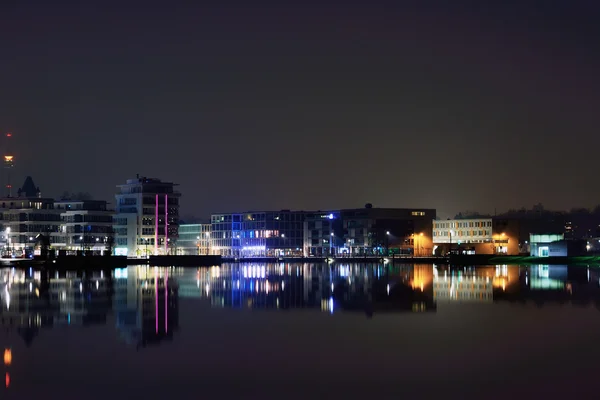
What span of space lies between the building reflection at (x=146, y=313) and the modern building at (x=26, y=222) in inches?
3681

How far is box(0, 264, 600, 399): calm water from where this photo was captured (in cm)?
2425

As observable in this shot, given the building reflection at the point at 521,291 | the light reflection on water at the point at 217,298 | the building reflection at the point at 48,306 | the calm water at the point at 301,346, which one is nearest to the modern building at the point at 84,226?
the light reflection on water at the point at 217,298

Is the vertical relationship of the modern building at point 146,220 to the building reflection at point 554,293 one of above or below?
above

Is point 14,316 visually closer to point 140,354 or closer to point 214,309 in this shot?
point 214,309

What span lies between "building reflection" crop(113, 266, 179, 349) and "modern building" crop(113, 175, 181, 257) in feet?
318

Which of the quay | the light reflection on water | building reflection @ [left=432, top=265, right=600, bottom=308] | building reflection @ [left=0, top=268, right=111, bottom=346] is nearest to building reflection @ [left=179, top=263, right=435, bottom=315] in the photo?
the light reflection on water

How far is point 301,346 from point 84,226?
13387cm

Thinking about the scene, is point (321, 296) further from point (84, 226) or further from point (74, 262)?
point (84, 226)

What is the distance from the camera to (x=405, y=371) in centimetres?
2652

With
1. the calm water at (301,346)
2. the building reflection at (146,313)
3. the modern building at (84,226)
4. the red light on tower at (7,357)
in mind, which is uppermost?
the modern building at (84,226)

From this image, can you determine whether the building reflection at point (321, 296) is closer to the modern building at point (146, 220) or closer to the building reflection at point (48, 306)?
the building reflection at point (48, 306)

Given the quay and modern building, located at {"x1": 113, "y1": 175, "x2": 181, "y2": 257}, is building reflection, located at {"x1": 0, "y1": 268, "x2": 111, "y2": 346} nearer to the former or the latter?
the quay

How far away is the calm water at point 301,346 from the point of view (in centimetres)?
2425

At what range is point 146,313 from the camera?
43.6 meters
